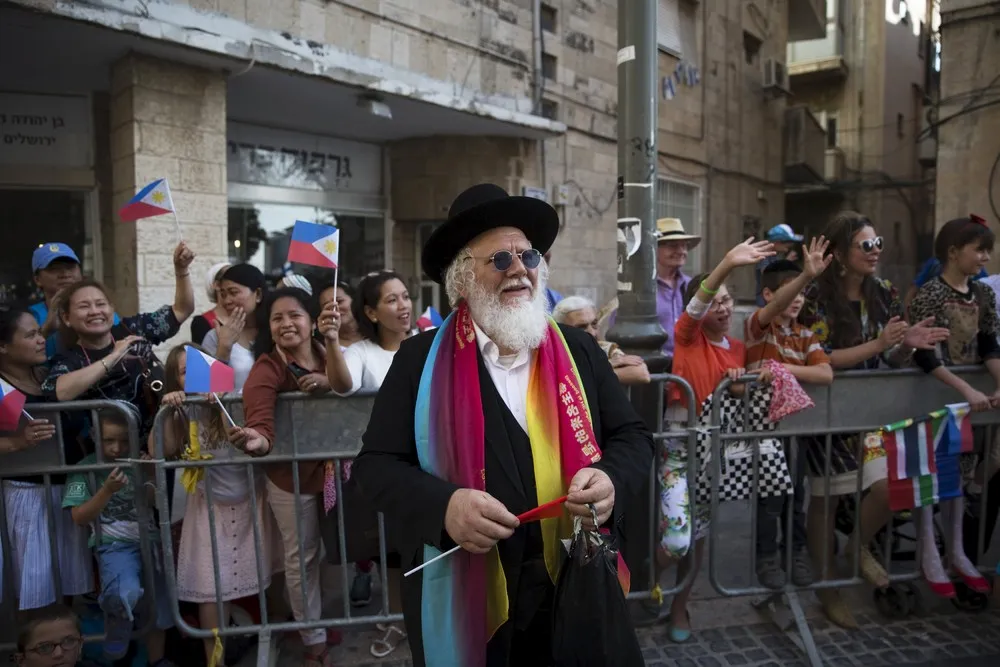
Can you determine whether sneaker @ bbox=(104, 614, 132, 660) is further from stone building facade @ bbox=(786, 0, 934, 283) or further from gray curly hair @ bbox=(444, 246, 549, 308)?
stone building facade @ bbox=(786, 0, 934, 283)

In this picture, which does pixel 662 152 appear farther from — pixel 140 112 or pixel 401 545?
pixel 401 545

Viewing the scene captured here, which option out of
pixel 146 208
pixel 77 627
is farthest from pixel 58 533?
pixel 146 208

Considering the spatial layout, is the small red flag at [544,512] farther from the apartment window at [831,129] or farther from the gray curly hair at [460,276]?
the apartment window at [831,129]

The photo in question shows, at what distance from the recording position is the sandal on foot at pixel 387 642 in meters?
3.54

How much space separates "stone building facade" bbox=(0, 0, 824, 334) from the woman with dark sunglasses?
205 inches

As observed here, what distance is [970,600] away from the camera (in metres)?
3.97

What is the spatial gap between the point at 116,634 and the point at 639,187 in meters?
3.44

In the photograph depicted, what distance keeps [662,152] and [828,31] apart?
1210cm

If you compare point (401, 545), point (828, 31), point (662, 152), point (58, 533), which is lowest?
point (58, 533)

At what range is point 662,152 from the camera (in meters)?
12.2

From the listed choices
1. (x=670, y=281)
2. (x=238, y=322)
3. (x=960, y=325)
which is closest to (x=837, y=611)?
(x=960, y=325)

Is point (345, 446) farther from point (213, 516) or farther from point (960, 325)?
point (960, 325)

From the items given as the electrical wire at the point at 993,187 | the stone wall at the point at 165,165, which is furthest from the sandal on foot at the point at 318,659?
the electrical wire at the point at 993,187

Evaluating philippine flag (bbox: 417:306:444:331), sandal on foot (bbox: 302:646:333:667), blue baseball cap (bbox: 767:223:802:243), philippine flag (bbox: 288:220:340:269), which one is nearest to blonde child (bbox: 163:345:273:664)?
sandal on foot (bbox: 302:646:333:667)
